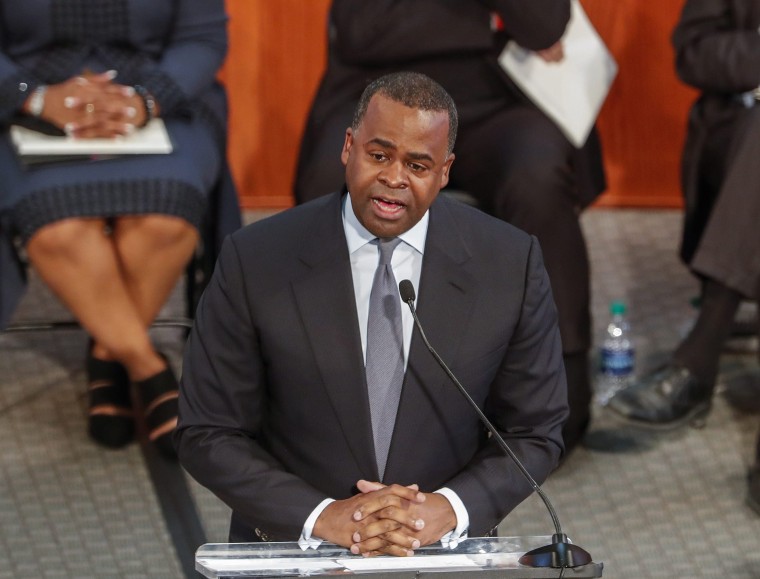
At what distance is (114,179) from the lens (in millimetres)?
3168

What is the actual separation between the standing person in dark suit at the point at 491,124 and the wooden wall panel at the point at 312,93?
1256mm

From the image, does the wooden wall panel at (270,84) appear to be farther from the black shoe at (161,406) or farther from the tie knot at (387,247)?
the tie knot at (387,247)

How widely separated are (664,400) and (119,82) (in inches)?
61.1

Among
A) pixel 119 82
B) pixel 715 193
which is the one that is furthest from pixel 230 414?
pixel 715 193

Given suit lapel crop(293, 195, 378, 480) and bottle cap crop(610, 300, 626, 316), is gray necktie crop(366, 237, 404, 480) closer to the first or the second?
suit lapel crop(293, 195, 378, 480)

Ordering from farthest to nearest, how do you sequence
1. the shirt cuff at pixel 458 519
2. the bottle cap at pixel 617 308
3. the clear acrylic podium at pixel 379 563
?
the bottle cap at pixel 617 308
the shirt cuff at pixel 458 519
the clear acrylic podium at pixel 379 563

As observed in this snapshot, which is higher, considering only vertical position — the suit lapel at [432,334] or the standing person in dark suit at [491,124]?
the suit lapel at [432,334]

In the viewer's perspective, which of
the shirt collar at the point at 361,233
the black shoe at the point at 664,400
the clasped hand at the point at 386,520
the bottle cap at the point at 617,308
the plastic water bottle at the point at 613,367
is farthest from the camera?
the bottle cap at the point at 617,308

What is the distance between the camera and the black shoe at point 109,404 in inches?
130

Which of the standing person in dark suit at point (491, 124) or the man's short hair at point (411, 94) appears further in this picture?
the standing person in dark suit at point (491, 124)

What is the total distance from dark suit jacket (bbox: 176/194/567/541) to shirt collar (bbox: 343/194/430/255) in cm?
1

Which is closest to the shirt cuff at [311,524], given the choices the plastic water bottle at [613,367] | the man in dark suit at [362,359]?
the man in dark suit at [362,359]

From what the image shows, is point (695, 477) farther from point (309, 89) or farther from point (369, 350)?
point (309, 89)

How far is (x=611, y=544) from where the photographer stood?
9.59 feet
